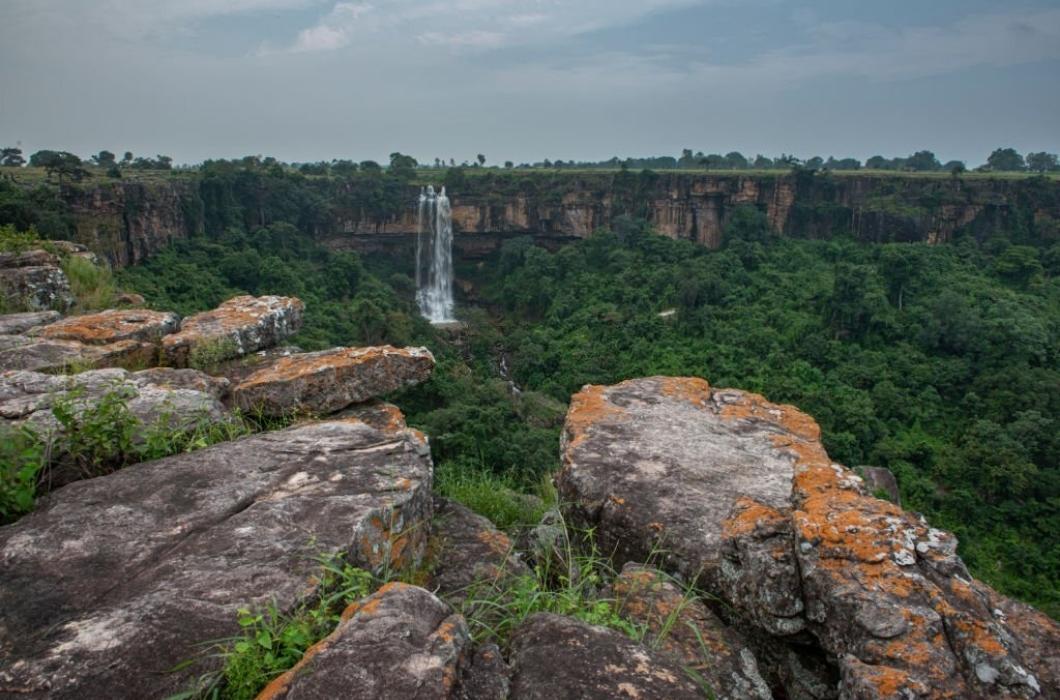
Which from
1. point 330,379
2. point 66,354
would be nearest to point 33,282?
point 66,354

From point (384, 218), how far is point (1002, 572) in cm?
4425

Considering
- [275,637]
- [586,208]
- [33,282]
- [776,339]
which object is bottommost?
[776,339]

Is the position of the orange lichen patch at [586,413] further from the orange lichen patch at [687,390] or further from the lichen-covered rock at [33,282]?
the lichen-covered rock at [33,282]

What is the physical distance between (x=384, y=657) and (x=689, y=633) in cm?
156

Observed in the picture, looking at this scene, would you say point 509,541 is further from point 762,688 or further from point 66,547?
point 66,547

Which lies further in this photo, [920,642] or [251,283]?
[251,283]

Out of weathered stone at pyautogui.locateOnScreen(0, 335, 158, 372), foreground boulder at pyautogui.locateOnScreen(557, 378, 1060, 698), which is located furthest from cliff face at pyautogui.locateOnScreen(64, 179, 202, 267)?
foreground boulder at pyautogui.locateOnScreen(557, 378, 1060, 698)

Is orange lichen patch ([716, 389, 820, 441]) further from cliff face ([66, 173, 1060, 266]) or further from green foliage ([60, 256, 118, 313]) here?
cliff face ([66, 173, 1060, 266])

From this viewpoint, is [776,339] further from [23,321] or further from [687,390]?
[23,321]

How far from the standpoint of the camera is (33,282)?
6.90 m

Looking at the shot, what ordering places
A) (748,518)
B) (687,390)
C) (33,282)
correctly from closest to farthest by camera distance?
(748,518) → (687,390) → (33,282)

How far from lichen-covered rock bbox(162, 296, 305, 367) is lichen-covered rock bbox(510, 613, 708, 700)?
4240 mm

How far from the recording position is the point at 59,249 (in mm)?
8227

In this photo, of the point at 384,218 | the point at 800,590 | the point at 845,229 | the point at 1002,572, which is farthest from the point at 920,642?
the point at 384,218
